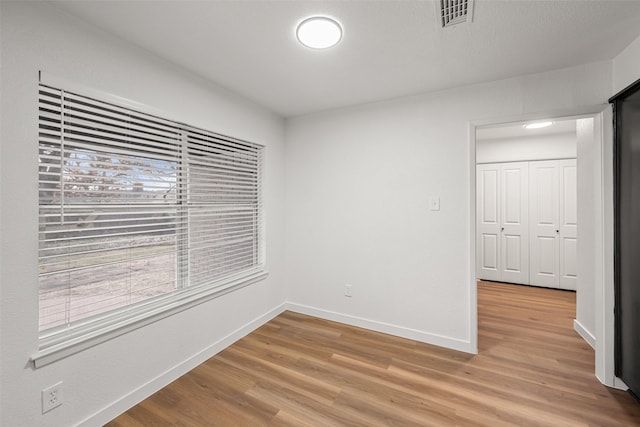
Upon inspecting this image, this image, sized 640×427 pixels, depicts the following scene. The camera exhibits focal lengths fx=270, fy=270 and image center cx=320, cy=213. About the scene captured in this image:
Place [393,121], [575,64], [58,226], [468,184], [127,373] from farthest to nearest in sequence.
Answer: [393,121] < [468,184] < [575,64] < [127,373] < [58,226]

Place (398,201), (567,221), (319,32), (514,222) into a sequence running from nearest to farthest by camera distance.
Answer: (319,32), (398,201), (567,221), (514,222)

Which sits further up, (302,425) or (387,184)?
(387,184)

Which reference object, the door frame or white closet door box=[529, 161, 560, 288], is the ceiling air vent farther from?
white closet door box=[529, 161, 560, 288]

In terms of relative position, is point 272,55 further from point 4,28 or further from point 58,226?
point 58,226

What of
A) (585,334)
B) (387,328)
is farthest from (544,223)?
(387,328)

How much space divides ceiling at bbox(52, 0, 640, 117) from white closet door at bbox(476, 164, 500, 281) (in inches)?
110

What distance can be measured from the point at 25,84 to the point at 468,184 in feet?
9.83

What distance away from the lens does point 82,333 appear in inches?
61.2

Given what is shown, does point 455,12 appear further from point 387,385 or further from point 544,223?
point 544,223

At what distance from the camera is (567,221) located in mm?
4086

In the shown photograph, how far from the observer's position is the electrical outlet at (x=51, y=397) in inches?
55.1

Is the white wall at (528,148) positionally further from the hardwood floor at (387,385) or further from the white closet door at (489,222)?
the hardwood floor at (387,385)

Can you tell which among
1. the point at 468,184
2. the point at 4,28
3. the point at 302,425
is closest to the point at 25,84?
the point at 4,28

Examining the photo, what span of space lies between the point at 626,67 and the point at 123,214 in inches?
137
